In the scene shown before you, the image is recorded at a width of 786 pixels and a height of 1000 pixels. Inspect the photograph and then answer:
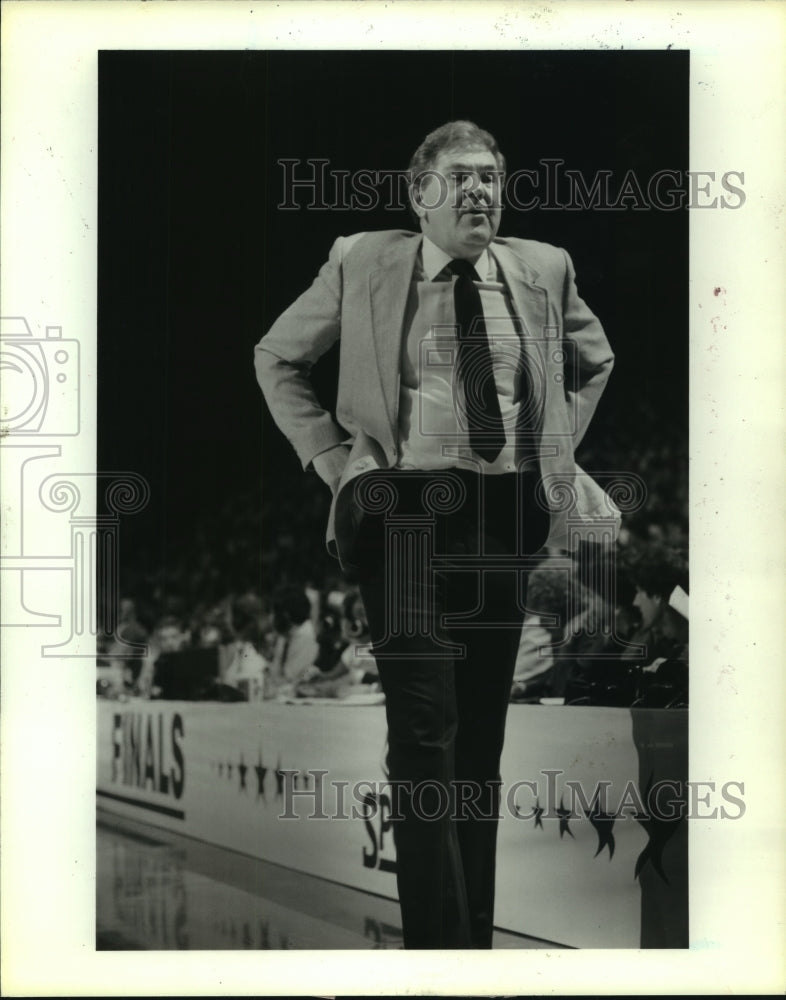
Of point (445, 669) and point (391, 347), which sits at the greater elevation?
point (391, 347)

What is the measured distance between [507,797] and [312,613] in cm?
78

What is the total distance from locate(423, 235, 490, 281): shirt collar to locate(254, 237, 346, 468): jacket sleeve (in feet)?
0.83

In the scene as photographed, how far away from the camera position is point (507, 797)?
2.71 metres

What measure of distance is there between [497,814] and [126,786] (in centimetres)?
110

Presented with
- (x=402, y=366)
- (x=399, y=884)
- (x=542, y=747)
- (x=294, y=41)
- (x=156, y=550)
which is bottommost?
(x=399, y=884)

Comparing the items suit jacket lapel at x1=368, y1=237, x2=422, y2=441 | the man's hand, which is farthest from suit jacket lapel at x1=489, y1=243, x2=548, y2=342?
the man's hand

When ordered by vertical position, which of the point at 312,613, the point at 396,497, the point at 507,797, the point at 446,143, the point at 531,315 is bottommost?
the point at 507,797

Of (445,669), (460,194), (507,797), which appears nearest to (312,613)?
(445,669)

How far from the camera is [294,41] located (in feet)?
9.00

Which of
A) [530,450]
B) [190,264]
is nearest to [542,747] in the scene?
[530,450]

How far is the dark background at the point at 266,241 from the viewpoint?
2730mm

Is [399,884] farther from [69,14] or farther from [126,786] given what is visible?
[69,14]

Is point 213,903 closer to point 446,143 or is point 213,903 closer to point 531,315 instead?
point 531,315

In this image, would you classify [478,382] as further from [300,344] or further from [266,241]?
[266,241]
